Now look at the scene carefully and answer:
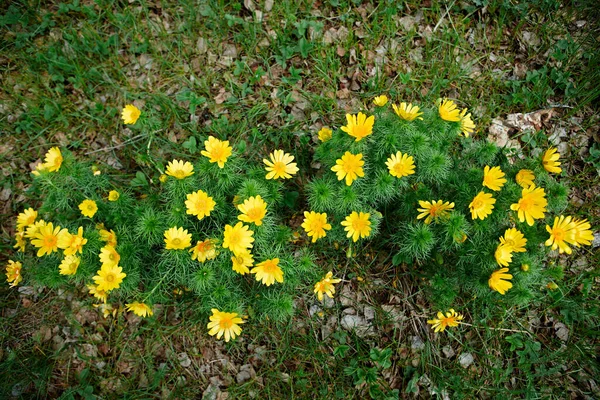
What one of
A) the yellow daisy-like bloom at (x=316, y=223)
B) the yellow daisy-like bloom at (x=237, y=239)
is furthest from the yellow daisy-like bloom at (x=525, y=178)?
the yellow daisy-like bloom at (x=237, y=239)

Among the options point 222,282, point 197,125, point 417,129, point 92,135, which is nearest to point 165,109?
point 197,125

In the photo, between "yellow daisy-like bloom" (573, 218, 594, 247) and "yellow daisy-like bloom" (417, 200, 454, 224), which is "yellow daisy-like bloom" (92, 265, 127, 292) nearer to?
"yellow daisy-like bloom" (417, 200, 454, 224)

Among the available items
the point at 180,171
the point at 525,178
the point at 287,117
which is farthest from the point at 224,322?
the point at 525,178

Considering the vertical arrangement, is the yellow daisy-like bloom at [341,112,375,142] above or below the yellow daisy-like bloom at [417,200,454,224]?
above

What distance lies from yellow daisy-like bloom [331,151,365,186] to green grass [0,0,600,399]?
799mm

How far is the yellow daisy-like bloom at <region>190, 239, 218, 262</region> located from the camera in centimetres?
234

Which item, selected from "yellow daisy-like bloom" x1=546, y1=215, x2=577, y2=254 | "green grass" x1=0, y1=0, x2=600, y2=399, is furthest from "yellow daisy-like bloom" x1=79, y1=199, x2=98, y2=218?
"yellow daisy-like bloom" x1=546, y1=215, x2=577, y2=254

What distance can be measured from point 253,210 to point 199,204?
1.01ft

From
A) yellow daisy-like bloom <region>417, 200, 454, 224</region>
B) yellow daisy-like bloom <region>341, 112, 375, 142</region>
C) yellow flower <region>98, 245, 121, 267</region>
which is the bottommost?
yellow flower <region>98, 245, 121, 267</region>

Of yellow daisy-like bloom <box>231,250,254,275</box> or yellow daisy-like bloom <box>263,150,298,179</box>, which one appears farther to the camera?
yellow daisy-like bloom <box>263,150,298,179</box>

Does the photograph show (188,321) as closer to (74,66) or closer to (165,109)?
(165,109)

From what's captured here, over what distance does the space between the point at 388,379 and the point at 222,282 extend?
4.31 ft

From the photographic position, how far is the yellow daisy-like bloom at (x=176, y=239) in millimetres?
2289

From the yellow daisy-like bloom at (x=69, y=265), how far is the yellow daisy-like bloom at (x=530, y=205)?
7.88ft
